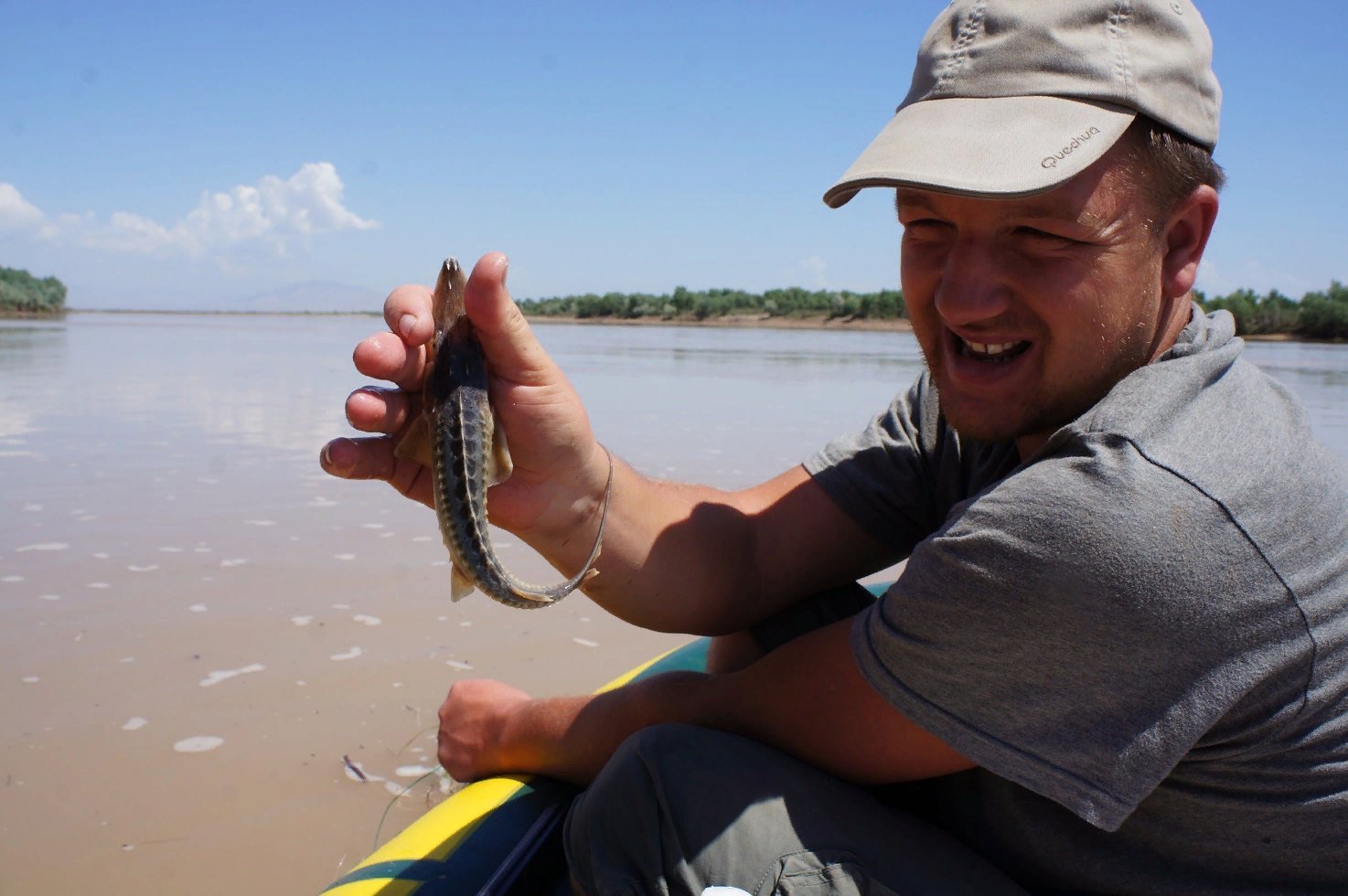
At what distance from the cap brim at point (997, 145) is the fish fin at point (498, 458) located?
1.10 m

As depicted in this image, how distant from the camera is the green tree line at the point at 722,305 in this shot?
51.8 meters

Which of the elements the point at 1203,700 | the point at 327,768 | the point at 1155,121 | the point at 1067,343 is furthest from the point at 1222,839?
the point at 327,768

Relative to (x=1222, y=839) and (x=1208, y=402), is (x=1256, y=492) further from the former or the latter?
(x=1222, y=839)

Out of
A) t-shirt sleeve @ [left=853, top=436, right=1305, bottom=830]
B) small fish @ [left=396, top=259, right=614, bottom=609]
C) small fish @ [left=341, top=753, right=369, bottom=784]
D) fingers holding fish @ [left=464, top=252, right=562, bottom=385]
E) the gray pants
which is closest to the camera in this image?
t-shirt sleeve @ [left=853, top=436, right=1305, bottom=830]

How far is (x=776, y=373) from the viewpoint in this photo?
67.6 feet

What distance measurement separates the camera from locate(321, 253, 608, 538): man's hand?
2373 mm

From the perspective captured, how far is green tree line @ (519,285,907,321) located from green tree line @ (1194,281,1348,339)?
1534cm

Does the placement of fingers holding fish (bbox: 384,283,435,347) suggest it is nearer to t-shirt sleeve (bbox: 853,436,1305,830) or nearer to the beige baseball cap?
the beige baseball cap

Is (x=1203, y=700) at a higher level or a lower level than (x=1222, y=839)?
higher

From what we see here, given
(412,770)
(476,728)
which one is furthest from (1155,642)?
(412,770)

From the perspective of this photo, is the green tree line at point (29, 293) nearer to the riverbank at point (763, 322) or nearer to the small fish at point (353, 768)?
the riverbank at point (763, 322)

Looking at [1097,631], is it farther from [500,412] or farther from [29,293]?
[29,293]

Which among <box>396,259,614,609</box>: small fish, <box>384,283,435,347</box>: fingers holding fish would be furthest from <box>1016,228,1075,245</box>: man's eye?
<box>384,283,435,347</box>: fingers holding fish

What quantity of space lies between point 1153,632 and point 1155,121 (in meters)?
1.12
